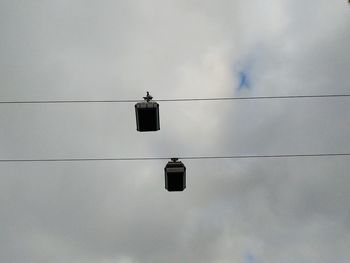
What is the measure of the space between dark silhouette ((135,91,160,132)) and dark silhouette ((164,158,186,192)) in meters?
2.45

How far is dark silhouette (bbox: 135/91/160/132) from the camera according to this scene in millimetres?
18359

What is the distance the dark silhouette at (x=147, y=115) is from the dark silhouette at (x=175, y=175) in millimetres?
2450

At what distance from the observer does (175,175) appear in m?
19.7

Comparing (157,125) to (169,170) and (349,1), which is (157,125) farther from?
(349,1)

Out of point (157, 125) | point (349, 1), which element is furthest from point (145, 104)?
point (349, 1)

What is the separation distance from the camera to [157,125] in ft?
61.4

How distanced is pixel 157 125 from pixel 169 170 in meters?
2.56

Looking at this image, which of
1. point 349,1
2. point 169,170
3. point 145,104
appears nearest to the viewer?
point 145,104

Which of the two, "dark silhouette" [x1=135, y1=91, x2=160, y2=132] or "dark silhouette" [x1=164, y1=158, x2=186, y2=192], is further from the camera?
"dark silhouette" [x1=164, y1=158, x2=186, y2=192]

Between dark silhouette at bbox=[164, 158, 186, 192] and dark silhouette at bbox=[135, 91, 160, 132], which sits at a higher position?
dark silhouette at bbox=[135, 91, 160, 132]

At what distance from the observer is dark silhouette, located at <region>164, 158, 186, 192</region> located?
64.6 ft

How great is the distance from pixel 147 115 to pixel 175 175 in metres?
3.55

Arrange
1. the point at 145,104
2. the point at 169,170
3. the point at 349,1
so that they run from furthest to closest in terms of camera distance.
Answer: the point at 349,1
the point at 169,170
the point at 145,104

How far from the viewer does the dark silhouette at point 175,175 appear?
1970 centimetres
